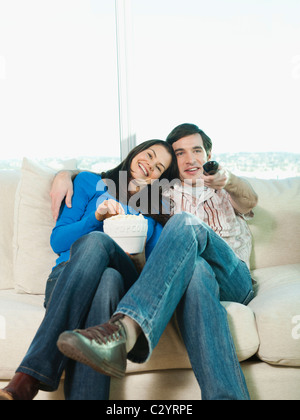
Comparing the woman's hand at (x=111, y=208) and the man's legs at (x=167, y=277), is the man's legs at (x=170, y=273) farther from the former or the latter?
the woman's hand at (x=111, y=208)

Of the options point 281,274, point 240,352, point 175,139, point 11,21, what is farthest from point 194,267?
point 11,21

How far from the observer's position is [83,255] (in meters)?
1.23

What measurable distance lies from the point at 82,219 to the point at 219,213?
577 millimetres

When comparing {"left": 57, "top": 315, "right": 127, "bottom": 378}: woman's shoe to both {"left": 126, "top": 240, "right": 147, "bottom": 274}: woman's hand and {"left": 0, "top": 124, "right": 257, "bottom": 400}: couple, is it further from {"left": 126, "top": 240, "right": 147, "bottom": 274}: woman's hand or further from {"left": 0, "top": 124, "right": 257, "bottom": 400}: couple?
{"left": 126, "top": 240, "right": 147, "bottom": 274}: woman's hand

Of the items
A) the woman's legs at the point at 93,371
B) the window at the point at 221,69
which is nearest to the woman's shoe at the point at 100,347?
the woman's legs at the point at 93,371

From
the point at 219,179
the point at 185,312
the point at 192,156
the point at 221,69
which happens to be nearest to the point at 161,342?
the point at 185,312

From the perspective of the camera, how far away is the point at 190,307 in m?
1.20

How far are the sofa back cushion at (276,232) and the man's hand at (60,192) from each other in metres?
0.88

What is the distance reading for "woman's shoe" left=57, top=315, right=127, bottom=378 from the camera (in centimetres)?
94

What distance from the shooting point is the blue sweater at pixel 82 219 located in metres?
1.57

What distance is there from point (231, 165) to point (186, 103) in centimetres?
47

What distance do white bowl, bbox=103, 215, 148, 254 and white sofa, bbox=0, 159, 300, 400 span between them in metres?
0.29

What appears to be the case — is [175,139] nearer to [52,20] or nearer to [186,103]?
[186,103]

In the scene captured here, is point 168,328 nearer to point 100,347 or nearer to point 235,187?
point 100,347
